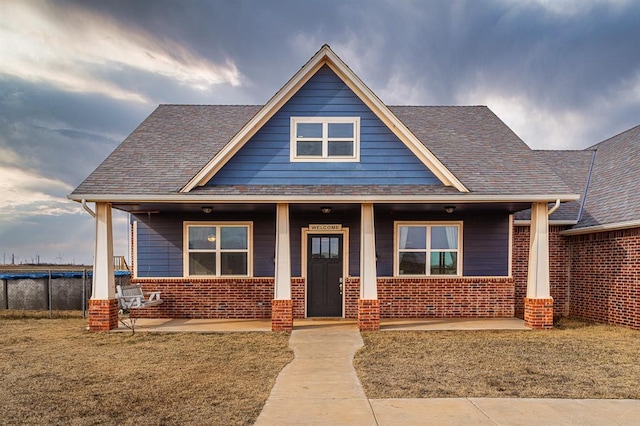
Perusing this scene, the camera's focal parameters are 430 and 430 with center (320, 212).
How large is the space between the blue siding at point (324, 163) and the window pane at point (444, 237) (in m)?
2.24

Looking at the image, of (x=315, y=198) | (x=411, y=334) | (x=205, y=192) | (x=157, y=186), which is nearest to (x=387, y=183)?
(x=315, y=198)

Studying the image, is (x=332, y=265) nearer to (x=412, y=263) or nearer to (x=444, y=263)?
(x=412, y=263)

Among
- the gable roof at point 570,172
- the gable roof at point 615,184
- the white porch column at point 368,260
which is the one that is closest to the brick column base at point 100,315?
the white porch column at point 368,260

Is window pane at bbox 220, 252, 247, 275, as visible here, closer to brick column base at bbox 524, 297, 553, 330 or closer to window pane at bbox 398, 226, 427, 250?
window pane at bbox 398, 226, 427, 250

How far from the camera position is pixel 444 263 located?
12211 millimetres

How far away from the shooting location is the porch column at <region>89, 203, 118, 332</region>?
10.0m

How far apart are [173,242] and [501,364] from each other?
8.95 metres

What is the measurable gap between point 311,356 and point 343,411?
9.11 ft

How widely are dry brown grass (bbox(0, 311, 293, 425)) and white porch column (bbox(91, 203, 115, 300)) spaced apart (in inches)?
38.3

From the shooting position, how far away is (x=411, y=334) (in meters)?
9.75

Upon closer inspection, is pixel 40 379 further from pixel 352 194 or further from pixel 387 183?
pixel 387 183

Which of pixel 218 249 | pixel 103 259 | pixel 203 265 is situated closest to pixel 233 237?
pixel 218 249

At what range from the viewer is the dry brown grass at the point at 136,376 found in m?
5.12

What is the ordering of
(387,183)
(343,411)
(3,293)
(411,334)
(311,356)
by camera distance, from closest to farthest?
(343,411) → (311,356) → (411,334) → (387,183) → (3,293)
